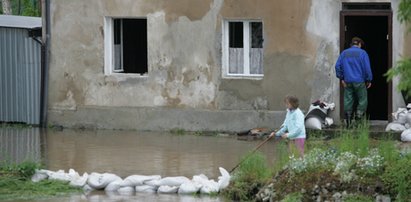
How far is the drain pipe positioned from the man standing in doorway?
666 cm

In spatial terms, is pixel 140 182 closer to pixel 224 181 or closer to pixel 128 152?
pixel 224 181

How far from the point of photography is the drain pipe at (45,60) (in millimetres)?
25391

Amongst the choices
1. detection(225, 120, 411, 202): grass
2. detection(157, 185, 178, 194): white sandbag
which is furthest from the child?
detection(157, 185, 178, 194): white sandbag

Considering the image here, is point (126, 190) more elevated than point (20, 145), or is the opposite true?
point (20, 145)

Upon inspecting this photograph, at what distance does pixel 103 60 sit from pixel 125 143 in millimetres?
3259

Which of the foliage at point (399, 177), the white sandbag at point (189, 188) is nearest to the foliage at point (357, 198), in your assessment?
the foliage at point (399, 177)

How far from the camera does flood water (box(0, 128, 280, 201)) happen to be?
59.8 feet

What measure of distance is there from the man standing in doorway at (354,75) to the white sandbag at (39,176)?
7341 millimetres

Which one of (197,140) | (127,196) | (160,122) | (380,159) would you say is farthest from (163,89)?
(380,159)

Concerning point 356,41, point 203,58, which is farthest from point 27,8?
point 356,41

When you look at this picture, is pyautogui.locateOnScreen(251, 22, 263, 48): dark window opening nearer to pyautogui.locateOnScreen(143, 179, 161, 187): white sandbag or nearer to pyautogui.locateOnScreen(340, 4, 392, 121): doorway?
pyautogui.locateOnScreen(340, 4, 392, 121): doorway

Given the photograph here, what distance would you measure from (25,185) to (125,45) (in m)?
9.47

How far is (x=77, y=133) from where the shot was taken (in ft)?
79.5

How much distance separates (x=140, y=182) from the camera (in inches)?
645
